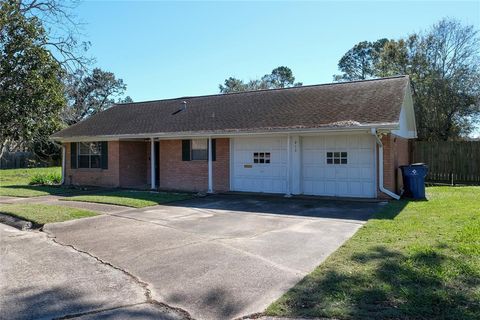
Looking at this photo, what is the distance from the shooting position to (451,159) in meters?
20.1

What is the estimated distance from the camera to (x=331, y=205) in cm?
1230

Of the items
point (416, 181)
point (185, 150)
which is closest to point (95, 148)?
point (185, 150)

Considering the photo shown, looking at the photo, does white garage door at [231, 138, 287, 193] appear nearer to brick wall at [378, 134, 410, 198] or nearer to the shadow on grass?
brick wall at [378, 134, 410, 198]

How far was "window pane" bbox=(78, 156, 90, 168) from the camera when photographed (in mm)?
19906

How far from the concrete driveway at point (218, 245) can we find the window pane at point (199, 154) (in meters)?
4.33

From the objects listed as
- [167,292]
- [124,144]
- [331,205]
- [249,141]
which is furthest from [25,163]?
[167,292]

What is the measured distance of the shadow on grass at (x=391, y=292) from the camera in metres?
4.20

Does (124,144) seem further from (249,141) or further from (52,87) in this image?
(52,87)

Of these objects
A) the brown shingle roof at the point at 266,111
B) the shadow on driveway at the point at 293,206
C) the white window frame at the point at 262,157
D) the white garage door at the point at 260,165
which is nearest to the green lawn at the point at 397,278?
the shadow on driveway at the point at 293,206

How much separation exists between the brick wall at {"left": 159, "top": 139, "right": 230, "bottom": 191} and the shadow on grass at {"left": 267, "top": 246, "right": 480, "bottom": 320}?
34.8 ft

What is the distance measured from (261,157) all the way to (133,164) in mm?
6965

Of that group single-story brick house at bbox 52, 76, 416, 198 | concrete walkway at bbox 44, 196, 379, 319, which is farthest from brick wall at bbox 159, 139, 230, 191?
concrete walkway at bbox 44, 196, 379, 319

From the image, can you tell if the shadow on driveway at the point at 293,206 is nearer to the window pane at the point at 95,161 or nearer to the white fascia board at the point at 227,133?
the white fascia board at the point at 227,133

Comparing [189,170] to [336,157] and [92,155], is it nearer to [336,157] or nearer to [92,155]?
[92,155]
